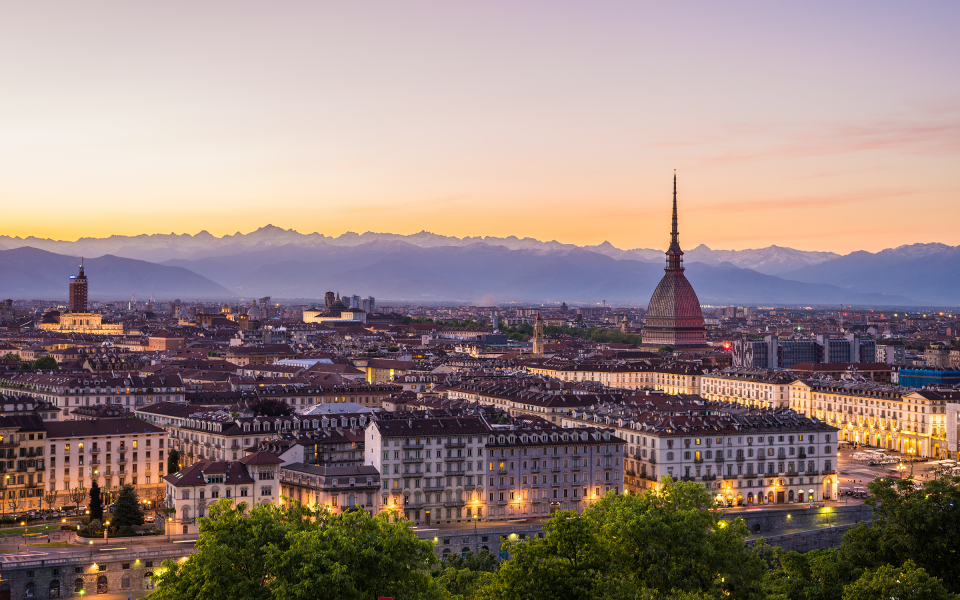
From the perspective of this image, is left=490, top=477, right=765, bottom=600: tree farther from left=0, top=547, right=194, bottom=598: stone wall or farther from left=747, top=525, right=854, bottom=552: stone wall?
left=747, top=525, right=854, bottom=552: stone wall

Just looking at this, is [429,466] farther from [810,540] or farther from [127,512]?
[810,540]

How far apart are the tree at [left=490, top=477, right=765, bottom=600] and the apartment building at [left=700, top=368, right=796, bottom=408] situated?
283ft

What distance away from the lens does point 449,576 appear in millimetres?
58094

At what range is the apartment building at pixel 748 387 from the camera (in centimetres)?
14325

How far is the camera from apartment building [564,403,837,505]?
87250 millimetres

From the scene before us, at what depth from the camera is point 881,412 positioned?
402ft

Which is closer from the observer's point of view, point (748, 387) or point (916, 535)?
point (916, 535)

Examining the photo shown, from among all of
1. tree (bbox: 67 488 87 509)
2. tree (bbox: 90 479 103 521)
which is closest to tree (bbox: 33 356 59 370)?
tree (bbox: 67 488 87 509)

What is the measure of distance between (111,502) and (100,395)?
37.5m

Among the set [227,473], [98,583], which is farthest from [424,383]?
[98,583]

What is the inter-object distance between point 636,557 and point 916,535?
1523 centimetres

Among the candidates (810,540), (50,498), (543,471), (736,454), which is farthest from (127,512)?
(810,540)

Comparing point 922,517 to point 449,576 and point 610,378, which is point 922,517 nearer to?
point 449,576

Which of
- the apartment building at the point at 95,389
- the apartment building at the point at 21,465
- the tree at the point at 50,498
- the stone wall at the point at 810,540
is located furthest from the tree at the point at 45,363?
the stone wall at the point at 810,540
